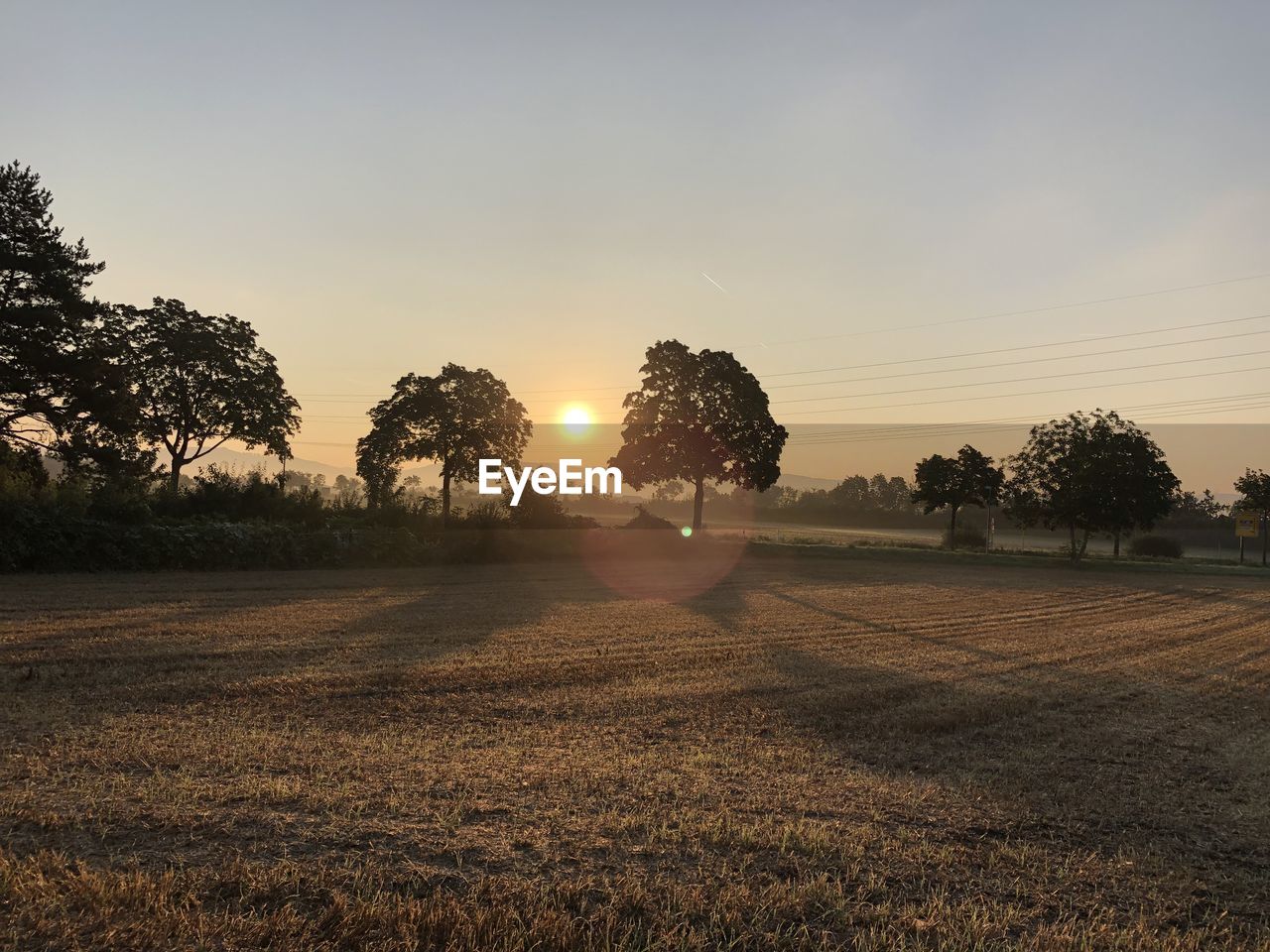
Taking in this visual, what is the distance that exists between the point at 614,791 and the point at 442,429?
45337 mm

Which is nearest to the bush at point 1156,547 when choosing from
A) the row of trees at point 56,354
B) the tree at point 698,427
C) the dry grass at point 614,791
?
the tree at point 698,427

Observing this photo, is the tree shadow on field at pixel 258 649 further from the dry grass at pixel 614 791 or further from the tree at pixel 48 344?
the tree at pixel 48 344

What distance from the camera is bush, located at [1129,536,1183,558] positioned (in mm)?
61625

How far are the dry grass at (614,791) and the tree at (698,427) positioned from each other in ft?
129

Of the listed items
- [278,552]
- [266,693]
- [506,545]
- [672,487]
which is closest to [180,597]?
[278,552]

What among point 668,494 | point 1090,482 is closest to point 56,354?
point 1090,482

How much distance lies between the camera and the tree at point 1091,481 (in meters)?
50.4

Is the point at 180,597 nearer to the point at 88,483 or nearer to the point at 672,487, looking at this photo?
the point at 88,483

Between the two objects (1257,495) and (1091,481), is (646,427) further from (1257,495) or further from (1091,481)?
(1257,495)

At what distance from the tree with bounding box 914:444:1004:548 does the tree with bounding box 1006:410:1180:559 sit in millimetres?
→ 4957

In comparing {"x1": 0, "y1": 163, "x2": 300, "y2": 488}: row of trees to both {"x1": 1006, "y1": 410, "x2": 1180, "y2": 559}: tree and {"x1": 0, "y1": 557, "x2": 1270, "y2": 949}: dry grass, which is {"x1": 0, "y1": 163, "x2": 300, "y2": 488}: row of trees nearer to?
{"x1": 0, "y1": 557, "x2": 1270, "y2": 949}: dry grass

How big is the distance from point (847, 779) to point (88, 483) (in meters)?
29.2

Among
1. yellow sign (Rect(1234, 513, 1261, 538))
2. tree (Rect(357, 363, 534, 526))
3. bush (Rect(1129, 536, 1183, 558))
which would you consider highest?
tree (Rect(357, 363, 534, 526))

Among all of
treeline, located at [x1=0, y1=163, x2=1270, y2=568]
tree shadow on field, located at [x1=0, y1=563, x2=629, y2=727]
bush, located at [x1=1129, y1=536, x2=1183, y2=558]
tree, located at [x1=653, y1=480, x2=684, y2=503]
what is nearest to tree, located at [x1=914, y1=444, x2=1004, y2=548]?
treeline, located at [x1=0, y1=163, x2=1270, y2=568]
